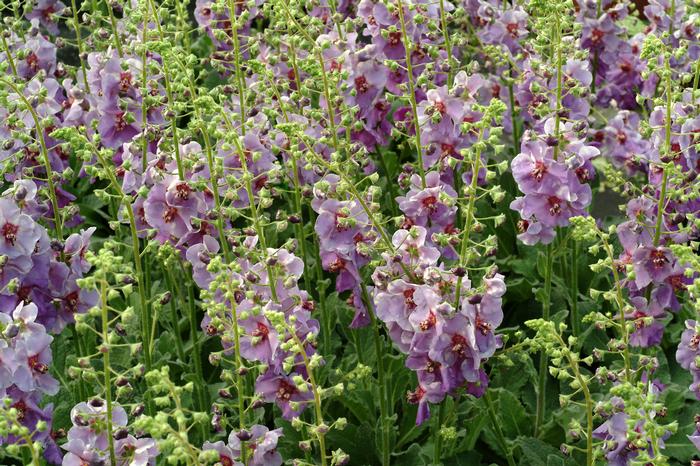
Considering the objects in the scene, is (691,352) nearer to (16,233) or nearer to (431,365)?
(431,365)

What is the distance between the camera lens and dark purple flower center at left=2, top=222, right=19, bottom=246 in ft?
10.3

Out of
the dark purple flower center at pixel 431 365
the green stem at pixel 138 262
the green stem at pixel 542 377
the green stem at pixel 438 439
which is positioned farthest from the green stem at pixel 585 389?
the green stem at pixel 138 262

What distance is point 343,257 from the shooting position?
10.9ft

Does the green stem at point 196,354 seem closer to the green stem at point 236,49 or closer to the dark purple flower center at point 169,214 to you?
the dark purple flower center at point 169,214

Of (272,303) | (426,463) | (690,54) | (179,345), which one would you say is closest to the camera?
(272,303)

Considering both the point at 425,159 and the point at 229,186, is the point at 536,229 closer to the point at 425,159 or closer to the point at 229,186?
the point at 425,159

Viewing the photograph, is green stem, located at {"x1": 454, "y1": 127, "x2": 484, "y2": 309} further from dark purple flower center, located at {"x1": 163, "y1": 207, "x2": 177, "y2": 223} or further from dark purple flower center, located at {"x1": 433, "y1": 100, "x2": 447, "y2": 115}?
dark purple flower center, located at {"x1": 163, "y1": 207, "x2": 177, "y2": 223}

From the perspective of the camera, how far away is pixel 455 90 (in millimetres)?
3676

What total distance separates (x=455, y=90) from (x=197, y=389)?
1274 mm

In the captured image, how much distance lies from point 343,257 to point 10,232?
92 centimetres

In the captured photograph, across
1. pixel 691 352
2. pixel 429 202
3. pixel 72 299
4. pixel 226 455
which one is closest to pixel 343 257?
pixel 429 202

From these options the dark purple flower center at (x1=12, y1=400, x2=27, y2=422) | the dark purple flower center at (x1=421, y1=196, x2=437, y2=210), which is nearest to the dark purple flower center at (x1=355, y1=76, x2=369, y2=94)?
the dark purple flower center at (x1=421, y1=196, x2=437, y2=210)

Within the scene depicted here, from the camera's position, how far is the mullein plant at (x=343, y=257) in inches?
113

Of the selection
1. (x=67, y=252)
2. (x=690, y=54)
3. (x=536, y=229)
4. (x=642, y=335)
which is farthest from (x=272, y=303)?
(x=690, y=54)
